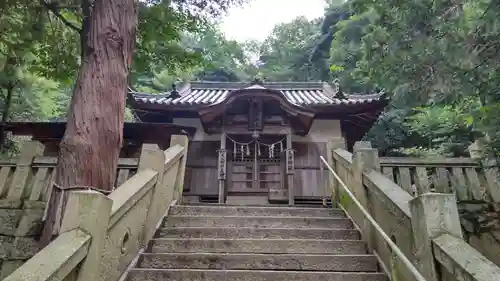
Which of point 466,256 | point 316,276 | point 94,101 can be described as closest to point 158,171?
point 94,101

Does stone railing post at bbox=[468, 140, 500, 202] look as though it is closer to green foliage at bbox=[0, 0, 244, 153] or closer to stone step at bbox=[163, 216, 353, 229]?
stone step at bbox=[163, 216, 353, 229]

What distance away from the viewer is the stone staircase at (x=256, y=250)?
143 inches

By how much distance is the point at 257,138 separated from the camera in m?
9.66

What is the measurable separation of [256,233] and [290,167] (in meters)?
4.55

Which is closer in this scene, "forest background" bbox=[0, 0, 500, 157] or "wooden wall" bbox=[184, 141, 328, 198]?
"forest background" bbox=[0, 0, 500, 157]

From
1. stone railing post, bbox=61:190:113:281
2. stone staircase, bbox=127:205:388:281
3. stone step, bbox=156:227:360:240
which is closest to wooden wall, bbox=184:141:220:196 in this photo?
stone staircase, bbox=127:205:388:281

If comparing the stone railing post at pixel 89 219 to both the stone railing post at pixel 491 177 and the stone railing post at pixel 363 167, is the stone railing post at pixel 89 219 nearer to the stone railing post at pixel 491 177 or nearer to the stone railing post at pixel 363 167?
the stone railing post at pixel 363 167

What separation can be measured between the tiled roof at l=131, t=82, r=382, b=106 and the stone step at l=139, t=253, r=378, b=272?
19.5ft

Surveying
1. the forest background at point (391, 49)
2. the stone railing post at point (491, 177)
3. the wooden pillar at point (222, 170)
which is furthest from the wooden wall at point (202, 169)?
the stone railing post at point (491, 177)

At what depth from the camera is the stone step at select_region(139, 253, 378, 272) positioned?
153 inches

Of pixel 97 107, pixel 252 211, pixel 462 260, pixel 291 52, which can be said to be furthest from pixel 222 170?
pixel 291 52

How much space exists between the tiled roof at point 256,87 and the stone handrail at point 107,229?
5.18 m

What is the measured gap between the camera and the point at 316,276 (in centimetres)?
362

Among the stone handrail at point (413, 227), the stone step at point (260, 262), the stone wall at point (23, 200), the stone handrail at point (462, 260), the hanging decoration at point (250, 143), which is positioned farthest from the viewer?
the hanging decoration at point (250, 143)
